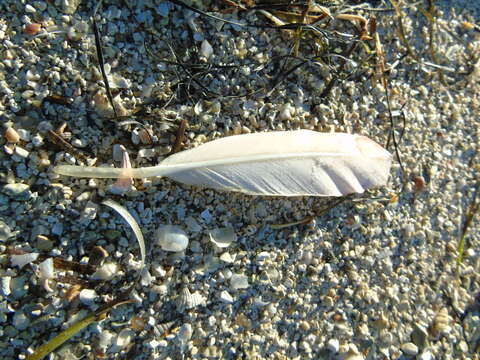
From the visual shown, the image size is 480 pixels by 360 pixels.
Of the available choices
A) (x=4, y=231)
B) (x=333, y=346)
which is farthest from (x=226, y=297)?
(x=4, y=231)

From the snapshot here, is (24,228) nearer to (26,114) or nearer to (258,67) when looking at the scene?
(26,114)

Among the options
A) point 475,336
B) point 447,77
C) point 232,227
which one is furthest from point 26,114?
point 475,336

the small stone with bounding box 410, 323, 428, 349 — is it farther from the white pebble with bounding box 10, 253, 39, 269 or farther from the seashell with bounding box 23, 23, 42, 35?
the seashell with bounding box 23, 23, 42, 35

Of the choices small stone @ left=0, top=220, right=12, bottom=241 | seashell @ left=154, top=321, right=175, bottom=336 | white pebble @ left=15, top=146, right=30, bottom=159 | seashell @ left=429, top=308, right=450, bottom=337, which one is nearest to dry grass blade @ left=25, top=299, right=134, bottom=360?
seashell @ left=154, top=321, right=175, bottom=336

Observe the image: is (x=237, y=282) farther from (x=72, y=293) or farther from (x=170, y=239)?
(x=72, y=293)

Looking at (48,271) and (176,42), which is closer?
(48,271)
